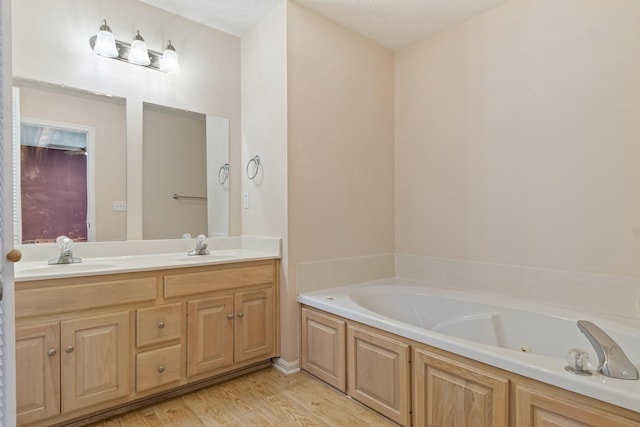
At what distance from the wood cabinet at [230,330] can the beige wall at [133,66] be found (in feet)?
2.31

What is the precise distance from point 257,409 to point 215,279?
777mm

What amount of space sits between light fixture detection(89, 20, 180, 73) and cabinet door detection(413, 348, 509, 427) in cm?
243

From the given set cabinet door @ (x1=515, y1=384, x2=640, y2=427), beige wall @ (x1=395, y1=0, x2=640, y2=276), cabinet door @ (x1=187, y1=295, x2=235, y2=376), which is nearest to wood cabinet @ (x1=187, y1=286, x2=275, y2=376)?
cabinet door @ (x1=187, y1=295, x2=235, y2=376)

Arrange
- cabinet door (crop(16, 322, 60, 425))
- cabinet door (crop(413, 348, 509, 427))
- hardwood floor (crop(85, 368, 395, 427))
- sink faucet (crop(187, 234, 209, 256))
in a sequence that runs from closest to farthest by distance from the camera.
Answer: cabinet door (crop(413, 348, 509, 427))
cabinet door (crop(16, 322, 60, 425))
hardwood floor (crop(85, 368, 395, 427))
sink faucet (crop(187, 234, 209, 256))

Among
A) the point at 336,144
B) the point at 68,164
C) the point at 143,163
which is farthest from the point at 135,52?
the point at 336,144

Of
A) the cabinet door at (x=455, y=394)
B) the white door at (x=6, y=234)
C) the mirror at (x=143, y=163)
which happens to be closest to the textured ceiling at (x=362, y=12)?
the mirror at (x=143, y=163)

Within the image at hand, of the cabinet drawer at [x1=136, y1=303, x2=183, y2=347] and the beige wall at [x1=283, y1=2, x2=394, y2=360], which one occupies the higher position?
the beige wall at [x1=283, y1=2, x2=394, y2=360]

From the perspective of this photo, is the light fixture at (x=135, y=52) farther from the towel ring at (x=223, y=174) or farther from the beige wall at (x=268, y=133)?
the towel ring at (x=223, y=174)

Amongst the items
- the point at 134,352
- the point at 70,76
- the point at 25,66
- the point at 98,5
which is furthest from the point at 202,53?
the point at 134,352

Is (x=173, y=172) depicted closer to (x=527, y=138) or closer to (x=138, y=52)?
(x=138, y=52)

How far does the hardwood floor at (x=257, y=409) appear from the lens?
70.1 inches

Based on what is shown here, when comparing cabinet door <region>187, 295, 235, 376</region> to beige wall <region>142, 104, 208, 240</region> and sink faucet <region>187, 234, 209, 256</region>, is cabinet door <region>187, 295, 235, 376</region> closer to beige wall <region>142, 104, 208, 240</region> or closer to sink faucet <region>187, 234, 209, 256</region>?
sink faucet <region>187, 234, 209, 256</region>

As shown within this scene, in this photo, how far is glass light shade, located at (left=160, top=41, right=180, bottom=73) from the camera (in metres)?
2.38

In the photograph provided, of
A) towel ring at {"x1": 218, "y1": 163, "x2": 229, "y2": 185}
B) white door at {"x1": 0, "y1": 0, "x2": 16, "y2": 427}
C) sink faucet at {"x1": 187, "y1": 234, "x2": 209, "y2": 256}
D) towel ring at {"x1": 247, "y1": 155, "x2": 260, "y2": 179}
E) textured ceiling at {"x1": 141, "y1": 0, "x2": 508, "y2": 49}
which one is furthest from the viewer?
towel ring at {"x1": 218, "y1": 163, "x2": 229, "y2": 185}
